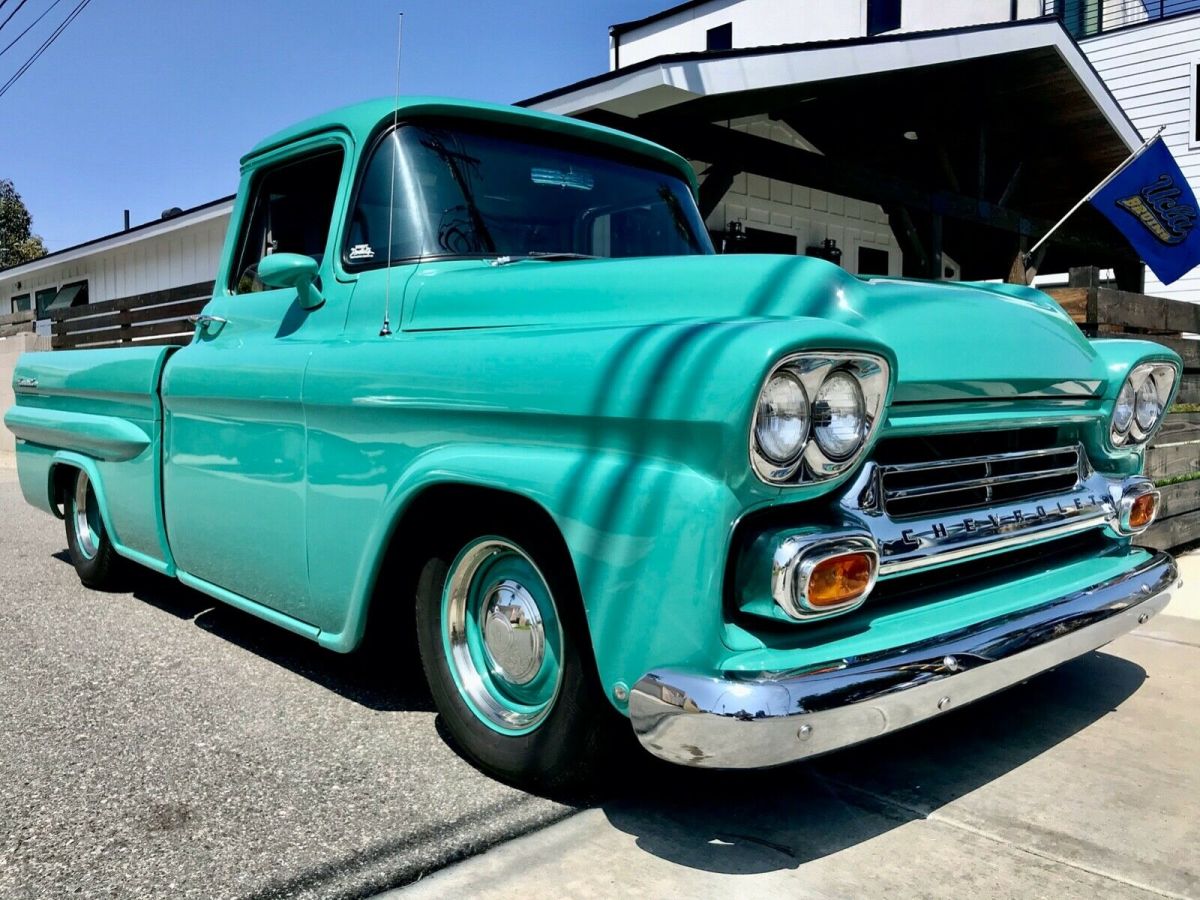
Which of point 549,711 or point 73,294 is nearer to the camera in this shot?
point 549,711

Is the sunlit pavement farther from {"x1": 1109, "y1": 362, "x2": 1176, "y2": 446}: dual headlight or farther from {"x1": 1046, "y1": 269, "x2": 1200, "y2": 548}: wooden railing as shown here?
{"x1": 1046, "y1": 269, "x2": 1200, "y2": 548}: wooden railing

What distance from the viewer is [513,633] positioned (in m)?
2.47

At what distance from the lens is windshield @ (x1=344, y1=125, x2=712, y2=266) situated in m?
2.97

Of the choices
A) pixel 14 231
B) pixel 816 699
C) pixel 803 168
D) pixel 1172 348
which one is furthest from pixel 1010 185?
pixel 14 231

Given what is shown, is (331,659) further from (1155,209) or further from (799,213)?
(799,213)

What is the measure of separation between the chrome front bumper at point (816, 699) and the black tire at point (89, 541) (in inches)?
136

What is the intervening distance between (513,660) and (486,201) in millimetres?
1381

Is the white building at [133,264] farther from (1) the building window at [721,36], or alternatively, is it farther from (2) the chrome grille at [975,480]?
(1) the building window at [721,36]

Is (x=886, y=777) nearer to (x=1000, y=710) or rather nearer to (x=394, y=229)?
(x=1000, y=710)

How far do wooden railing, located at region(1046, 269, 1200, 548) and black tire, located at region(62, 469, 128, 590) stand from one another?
457cm

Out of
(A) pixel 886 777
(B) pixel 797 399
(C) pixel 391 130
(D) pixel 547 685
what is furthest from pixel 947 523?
(C) pixel 391 130

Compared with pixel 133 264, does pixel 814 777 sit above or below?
below

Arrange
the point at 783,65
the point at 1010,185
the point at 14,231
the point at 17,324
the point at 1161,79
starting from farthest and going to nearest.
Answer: the point at 14,231
the point at 1161,79
the point at 17,324
the point at 1010,185
the point at 783,65

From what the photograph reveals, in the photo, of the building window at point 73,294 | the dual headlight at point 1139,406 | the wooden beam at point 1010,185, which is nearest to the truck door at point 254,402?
the dual headlight at point 1139,406
